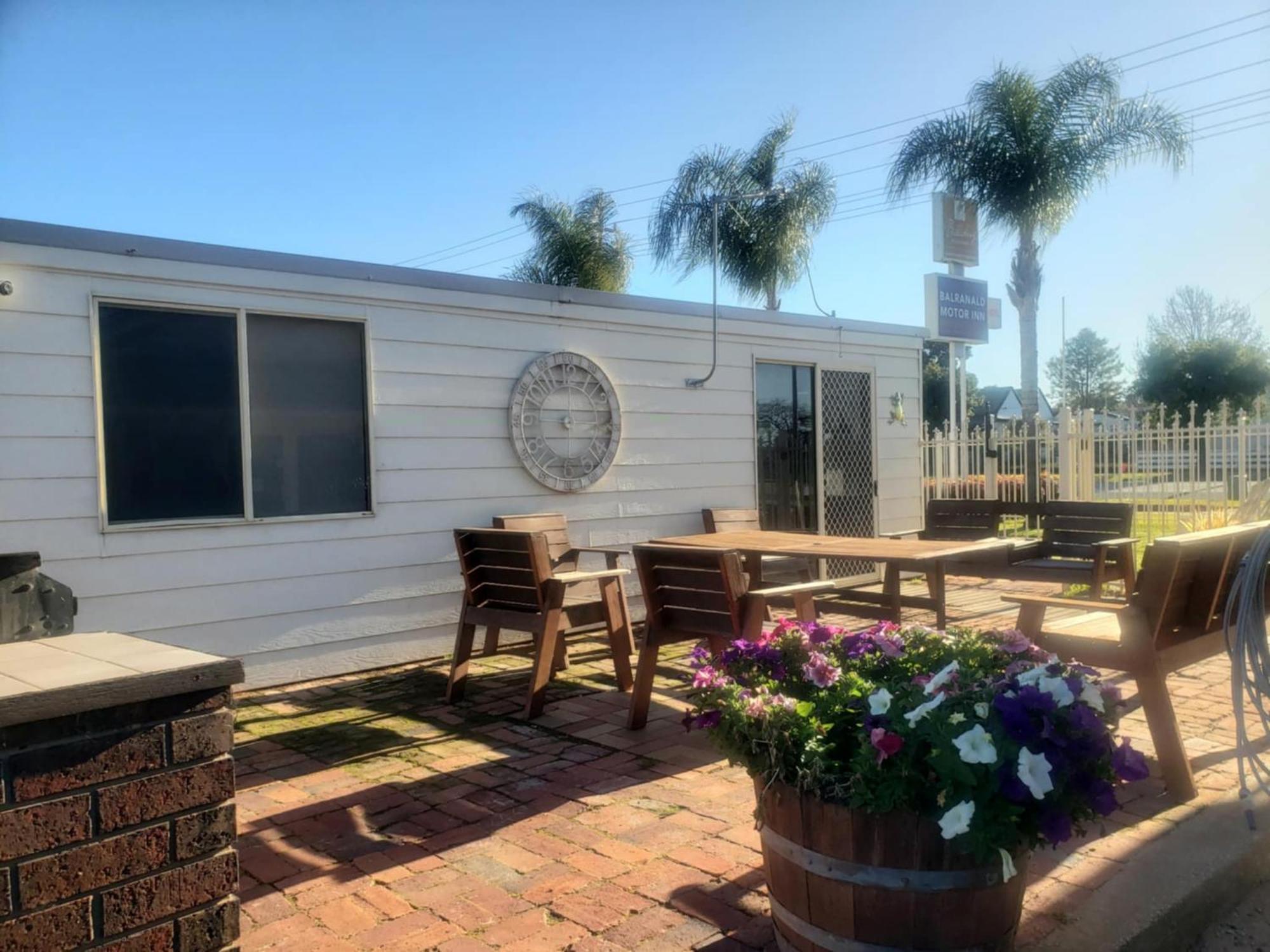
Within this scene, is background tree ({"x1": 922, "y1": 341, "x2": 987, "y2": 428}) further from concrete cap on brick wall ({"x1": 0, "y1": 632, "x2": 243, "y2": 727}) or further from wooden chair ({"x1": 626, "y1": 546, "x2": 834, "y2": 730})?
concrete cap on brick wall ({"x1": 0, "y1": 632, "x2": 243, "y2": 727})

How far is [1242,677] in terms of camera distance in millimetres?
2654

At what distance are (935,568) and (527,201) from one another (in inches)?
583

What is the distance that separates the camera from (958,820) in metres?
1.79

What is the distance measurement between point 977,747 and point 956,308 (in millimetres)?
11943

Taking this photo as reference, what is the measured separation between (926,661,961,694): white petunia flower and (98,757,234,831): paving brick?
1375 mm

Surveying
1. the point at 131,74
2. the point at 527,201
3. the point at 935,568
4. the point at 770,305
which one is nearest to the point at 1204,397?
the point at 770,305

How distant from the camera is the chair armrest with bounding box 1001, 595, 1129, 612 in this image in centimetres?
331

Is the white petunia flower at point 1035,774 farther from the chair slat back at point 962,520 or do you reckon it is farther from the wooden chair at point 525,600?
the chair slat back at point 962,520

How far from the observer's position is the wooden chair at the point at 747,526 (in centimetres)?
689

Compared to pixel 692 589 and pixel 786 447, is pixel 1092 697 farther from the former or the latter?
pixel 786 447

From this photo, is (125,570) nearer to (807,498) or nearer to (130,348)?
(130,348)

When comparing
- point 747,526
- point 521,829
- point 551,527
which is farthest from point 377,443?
point 521,829

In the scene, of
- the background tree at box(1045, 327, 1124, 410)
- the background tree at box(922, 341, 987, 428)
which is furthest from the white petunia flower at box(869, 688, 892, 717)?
the background tree at box(1045, 327, 1124, 410)

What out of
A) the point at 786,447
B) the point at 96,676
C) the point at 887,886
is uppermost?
the point at 786,447
